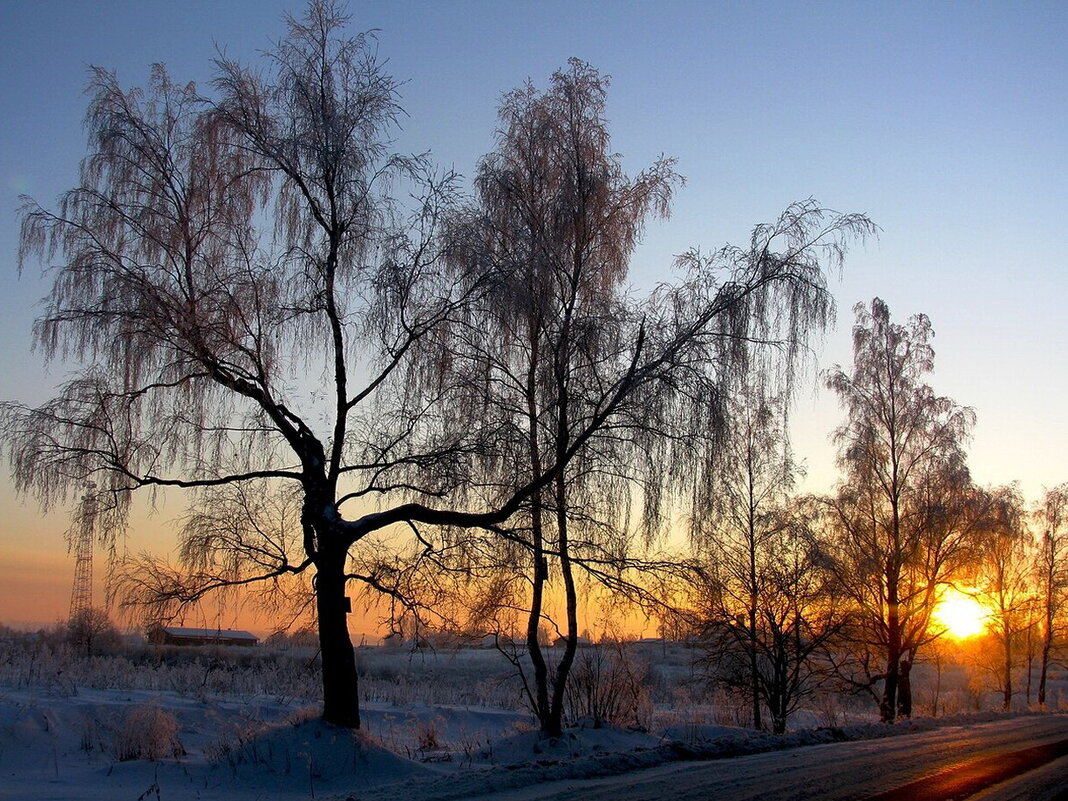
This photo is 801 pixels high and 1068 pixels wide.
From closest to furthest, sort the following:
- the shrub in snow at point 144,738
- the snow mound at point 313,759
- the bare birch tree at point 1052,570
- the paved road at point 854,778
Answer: the paved road at point 854,778
the snow mound at point 313,759
the shrub in snow at point 144,738
the bare birch tree at point 1052,570

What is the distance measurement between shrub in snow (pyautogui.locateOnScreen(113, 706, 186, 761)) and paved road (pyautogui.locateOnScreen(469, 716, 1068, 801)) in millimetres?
6214

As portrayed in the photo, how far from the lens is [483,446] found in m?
13.6

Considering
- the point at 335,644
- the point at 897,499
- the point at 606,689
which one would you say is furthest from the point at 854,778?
the point at 897,499

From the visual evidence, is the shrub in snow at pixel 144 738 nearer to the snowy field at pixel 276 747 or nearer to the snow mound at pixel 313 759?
the snowy field at pixel 276 747

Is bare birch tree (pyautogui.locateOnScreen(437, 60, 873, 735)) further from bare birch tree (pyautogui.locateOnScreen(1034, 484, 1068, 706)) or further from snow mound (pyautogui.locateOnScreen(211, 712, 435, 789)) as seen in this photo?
bare birch tree (pyautogui.locateOnScreen(1034, 484, 1068, 706))

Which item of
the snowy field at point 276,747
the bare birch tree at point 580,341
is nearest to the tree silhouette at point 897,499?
the snowy field at point 276,747

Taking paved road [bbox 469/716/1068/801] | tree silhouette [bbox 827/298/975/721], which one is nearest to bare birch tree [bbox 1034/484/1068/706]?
tree silhouette [bbox 827/298/975/721]

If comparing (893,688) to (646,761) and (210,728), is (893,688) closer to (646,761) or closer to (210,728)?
(646,761)

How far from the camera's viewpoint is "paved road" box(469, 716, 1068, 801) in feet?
30.5

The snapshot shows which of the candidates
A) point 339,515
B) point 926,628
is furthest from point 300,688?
point 926,628

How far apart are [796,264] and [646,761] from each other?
748 centimetres

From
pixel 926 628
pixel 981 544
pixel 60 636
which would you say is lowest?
pixel 60 636

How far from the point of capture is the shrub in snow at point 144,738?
1288 cm

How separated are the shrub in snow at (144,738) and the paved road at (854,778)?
20.4 ft
